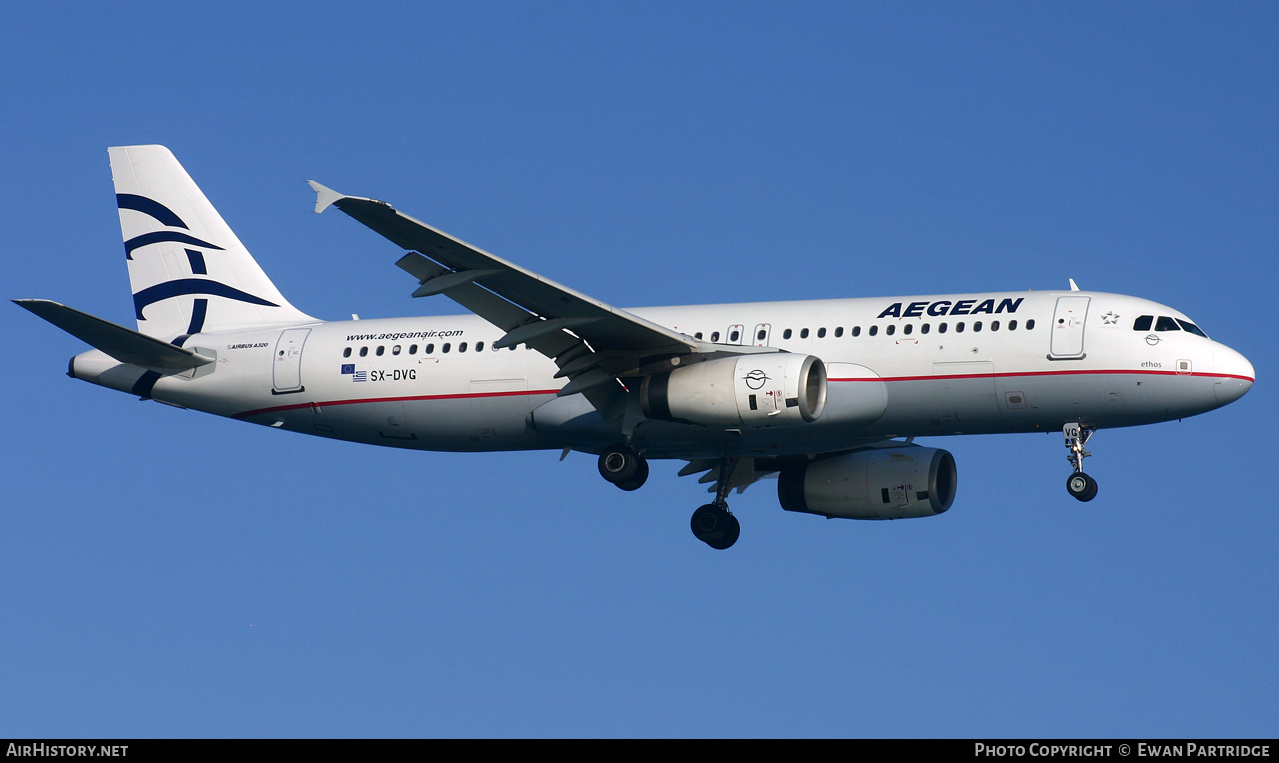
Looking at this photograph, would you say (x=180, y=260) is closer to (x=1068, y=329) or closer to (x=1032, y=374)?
(x=1032, y=374)

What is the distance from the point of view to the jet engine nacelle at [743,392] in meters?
34.1

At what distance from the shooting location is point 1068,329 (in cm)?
3491

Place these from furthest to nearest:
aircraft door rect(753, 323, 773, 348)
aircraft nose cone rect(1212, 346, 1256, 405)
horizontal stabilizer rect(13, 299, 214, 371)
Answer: aircraft door rect(753, 323, 773, 348)
horizontal stabilizer rect(13, 299, 214, 371)
aircraft nose cone rect(1212, 346, 1256, 405)

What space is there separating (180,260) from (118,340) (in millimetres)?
5545

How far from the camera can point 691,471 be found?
42906mm

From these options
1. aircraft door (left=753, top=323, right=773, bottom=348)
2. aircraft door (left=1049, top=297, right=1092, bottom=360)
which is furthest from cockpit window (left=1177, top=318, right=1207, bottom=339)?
aircraft door (left=753, top=323, right=773, bottom=348)

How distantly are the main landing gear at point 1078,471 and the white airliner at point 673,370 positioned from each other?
44 millimetres

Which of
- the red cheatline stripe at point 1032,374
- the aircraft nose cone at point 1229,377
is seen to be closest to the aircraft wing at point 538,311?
the red cheatline stripe at point 1032,374

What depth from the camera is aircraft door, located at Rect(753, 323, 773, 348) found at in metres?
36.8

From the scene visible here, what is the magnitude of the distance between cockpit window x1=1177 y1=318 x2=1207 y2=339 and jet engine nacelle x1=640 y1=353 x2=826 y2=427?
796cm

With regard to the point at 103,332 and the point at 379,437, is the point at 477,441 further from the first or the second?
the point at 103,332

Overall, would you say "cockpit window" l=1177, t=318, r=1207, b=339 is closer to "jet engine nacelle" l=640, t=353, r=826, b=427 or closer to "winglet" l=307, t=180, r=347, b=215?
"jet engine nacelle" l=640, t=353, r=826, b=427
